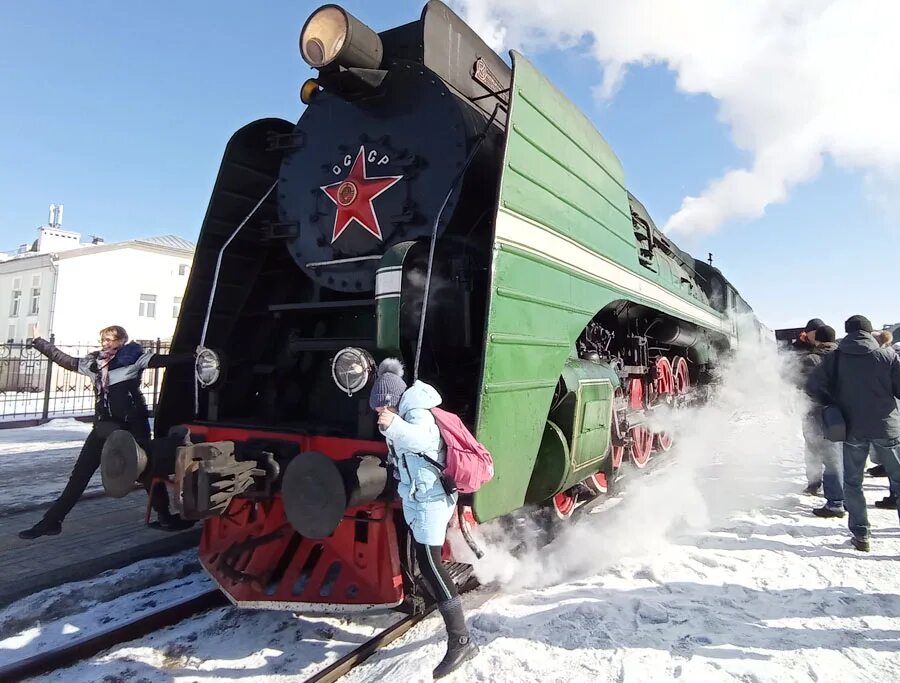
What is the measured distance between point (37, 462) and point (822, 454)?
8.79 meters

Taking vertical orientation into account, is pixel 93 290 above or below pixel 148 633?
above

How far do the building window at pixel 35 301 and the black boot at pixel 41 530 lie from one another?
23.1 meters

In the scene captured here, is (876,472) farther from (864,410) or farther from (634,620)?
(634,620)

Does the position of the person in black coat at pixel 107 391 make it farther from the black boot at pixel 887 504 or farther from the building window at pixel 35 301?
the building window at pixel 35 301

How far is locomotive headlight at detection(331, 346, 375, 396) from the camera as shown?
2.63 m

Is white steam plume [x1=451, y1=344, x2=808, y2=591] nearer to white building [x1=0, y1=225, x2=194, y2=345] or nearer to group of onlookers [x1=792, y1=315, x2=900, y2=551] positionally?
group of onlookers [x1=792, y1=315, x2=900, y2=551]

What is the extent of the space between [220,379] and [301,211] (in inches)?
46.0

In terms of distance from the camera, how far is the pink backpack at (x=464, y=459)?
2338 mm

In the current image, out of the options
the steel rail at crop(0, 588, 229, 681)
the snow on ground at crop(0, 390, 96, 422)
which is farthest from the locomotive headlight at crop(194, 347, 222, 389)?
the snow on ground at crop(0, 390, 96, 422)

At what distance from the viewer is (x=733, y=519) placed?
469 centimetres

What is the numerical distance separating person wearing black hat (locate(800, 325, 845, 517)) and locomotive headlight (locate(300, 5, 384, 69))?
160 inches

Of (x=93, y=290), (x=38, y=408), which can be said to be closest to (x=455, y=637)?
(x=38, y=408)

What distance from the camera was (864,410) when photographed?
3.98m

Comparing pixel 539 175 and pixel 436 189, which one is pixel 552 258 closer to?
pixel 539 175
